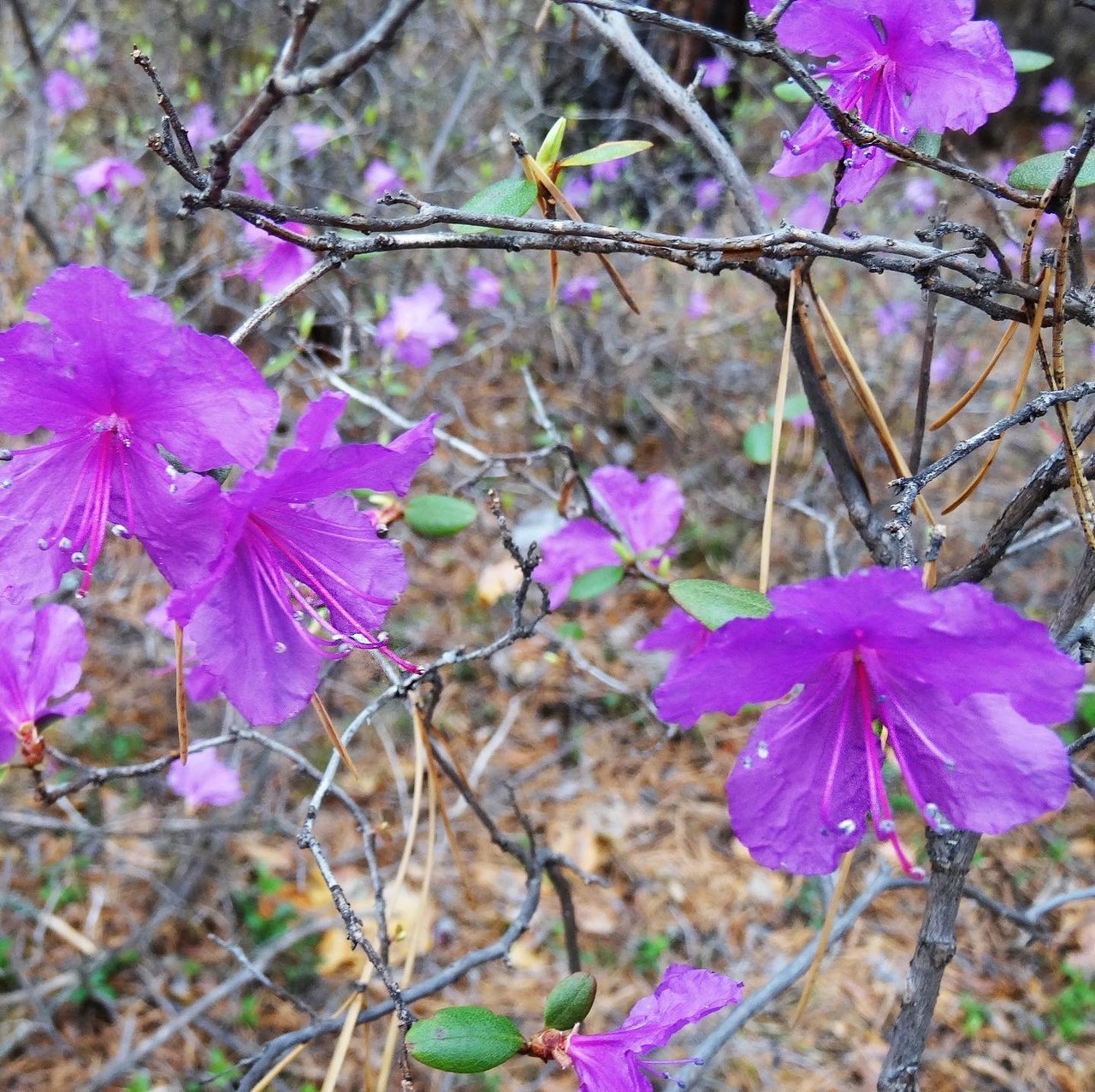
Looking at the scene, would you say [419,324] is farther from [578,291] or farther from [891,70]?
[891,70]

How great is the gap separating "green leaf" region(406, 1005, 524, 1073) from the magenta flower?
0.27m

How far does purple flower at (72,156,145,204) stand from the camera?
2.57m

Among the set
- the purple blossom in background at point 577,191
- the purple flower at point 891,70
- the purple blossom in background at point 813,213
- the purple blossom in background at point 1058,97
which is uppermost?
the purple flower at point 891,70

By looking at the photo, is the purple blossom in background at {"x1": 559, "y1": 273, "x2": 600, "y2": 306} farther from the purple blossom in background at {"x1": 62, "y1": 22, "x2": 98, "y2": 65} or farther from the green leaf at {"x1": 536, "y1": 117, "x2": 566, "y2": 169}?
the green leaf at {"x1": 536, "y1": 117, "x2": 566, "y2": 169}

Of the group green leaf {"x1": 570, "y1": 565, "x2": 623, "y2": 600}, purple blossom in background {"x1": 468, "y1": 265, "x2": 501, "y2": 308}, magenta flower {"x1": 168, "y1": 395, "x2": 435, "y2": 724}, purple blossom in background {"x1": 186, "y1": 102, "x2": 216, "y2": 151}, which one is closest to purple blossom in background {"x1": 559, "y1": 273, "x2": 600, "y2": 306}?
purple blossom in background {"x1": 468, "y1": 265, "x2": 501, "y2": 308}

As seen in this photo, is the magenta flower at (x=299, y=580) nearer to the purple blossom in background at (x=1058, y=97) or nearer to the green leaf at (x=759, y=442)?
the green leaf at (x=759, y=442)

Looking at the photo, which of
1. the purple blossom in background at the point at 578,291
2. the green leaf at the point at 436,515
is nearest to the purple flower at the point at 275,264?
the green leaf at the point at 436,515

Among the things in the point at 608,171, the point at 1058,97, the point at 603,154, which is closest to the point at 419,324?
the point at 608,171

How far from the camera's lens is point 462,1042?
28.4 inches

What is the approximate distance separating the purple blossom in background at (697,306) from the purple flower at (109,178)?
2029 mm

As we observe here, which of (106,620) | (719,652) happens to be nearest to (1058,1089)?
(719,652)

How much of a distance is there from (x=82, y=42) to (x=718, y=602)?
3.98 meters

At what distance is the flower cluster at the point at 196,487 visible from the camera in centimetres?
61

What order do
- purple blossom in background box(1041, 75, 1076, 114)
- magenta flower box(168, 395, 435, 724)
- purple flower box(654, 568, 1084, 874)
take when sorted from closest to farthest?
purple flower box(654, 568, 1084, 874)
magenta flower box(168, 395, 435, 724)
purple blossom in background box(1041, 75, 1076, 114)
